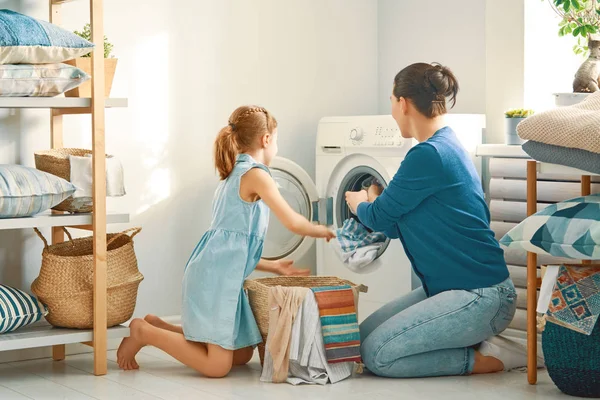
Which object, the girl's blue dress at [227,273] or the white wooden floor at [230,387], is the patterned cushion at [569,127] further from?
the girl's blue dress at [227,273]

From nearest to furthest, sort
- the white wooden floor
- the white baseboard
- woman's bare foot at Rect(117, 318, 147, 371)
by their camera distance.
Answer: the white wooden floor, woman's bare foot at Rect(117, 318, 147, 371), the white baseboard

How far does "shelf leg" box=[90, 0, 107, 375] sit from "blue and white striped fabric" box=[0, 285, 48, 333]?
0.20 meters

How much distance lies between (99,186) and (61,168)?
0.15m

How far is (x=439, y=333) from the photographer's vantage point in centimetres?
284

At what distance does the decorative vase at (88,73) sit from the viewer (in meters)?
3.06

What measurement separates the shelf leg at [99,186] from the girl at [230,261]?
0.12 m

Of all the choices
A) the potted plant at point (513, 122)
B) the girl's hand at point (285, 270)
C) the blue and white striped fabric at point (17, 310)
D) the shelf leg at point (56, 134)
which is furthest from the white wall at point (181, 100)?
the potted plant at point (513, 122)

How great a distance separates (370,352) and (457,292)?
0.34 m

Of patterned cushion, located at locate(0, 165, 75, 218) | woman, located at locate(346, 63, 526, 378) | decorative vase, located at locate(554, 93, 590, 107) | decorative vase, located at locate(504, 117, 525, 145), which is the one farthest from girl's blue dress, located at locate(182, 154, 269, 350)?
decorative vase, located at locate(554, 93, 590, 107)

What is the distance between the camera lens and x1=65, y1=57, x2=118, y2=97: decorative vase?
306cm

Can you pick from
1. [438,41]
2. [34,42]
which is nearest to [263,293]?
[34,42]

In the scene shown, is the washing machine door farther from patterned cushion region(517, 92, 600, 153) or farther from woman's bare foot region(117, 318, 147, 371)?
patterned cushion region(517, 92, 600, 153)

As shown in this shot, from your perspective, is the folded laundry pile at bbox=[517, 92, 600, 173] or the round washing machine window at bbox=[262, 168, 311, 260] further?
the round washing machine window at bbox=[262, 168, 311, 260]

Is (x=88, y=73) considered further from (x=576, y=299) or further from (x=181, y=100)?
(x=576, y=299)
